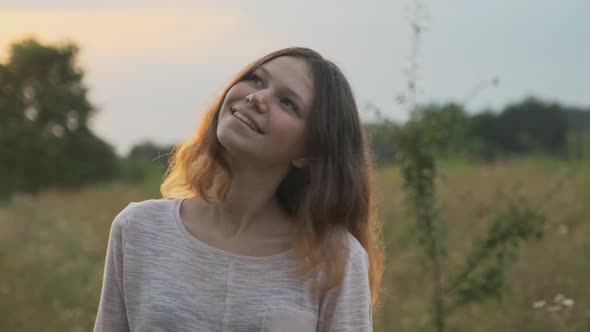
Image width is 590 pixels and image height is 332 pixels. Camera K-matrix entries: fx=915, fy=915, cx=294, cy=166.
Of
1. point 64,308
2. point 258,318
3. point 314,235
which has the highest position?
point 314,235

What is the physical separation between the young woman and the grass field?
30.0 inches

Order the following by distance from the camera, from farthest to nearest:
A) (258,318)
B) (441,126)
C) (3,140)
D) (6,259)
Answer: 1. (3,140)
2. (6,259)
3. (441,126)
4. (258,318)

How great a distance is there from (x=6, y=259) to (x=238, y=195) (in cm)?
692

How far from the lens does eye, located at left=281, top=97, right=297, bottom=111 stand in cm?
217

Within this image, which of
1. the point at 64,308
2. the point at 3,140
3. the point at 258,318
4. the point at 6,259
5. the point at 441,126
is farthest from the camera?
the point at 3,140

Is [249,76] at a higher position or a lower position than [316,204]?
higher

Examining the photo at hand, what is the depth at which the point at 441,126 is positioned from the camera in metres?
4.49

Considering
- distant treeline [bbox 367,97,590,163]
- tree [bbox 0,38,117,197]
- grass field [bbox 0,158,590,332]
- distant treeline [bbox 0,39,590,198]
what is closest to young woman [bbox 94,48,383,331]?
grass field [bbox 0,158,590,332]

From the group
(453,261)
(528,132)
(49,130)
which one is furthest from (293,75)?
(49,130)

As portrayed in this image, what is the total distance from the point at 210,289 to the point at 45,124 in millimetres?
33131

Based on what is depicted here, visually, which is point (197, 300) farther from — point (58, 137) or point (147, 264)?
point (58, 137)

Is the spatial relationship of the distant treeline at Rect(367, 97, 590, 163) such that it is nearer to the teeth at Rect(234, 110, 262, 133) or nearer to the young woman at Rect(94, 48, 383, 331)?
the young woman at Rect(94, 48, 383, 331)

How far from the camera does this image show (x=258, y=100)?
6.92 feet

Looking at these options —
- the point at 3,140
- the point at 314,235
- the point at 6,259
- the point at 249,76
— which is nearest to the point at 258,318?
the point at 314,235
